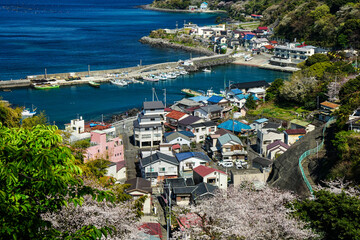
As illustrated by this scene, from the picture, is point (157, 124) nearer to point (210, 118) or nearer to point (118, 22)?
point (210, 118)

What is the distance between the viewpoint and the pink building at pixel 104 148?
1238 cm

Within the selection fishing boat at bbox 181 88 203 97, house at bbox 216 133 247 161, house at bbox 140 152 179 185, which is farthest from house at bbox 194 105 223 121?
fishing boat at bbox 181 88 203 97

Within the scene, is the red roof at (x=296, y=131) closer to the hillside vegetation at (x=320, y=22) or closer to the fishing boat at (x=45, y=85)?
the fishing boat at (x=45, y=85)

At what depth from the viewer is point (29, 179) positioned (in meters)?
3.10

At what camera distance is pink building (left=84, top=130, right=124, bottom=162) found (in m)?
12.4

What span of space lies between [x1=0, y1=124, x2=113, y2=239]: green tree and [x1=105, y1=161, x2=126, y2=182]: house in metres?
8.36

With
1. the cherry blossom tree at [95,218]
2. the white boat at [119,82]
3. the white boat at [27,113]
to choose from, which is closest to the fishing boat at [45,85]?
the white boat at [119,82]

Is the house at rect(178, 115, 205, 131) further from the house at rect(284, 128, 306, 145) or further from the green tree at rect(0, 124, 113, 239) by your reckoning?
the green tree at rect(0, 124, 113, 239)

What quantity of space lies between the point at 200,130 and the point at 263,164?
13.8 feet

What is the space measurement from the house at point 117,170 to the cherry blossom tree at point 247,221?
515 cm

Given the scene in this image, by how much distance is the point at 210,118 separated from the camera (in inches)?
701

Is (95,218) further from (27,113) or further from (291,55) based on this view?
(291,55)

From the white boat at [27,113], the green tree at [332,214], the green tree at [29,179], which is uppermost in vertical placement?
the green tree at [29,179]

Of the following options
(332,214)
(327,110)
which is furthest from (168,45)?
(332,214)
